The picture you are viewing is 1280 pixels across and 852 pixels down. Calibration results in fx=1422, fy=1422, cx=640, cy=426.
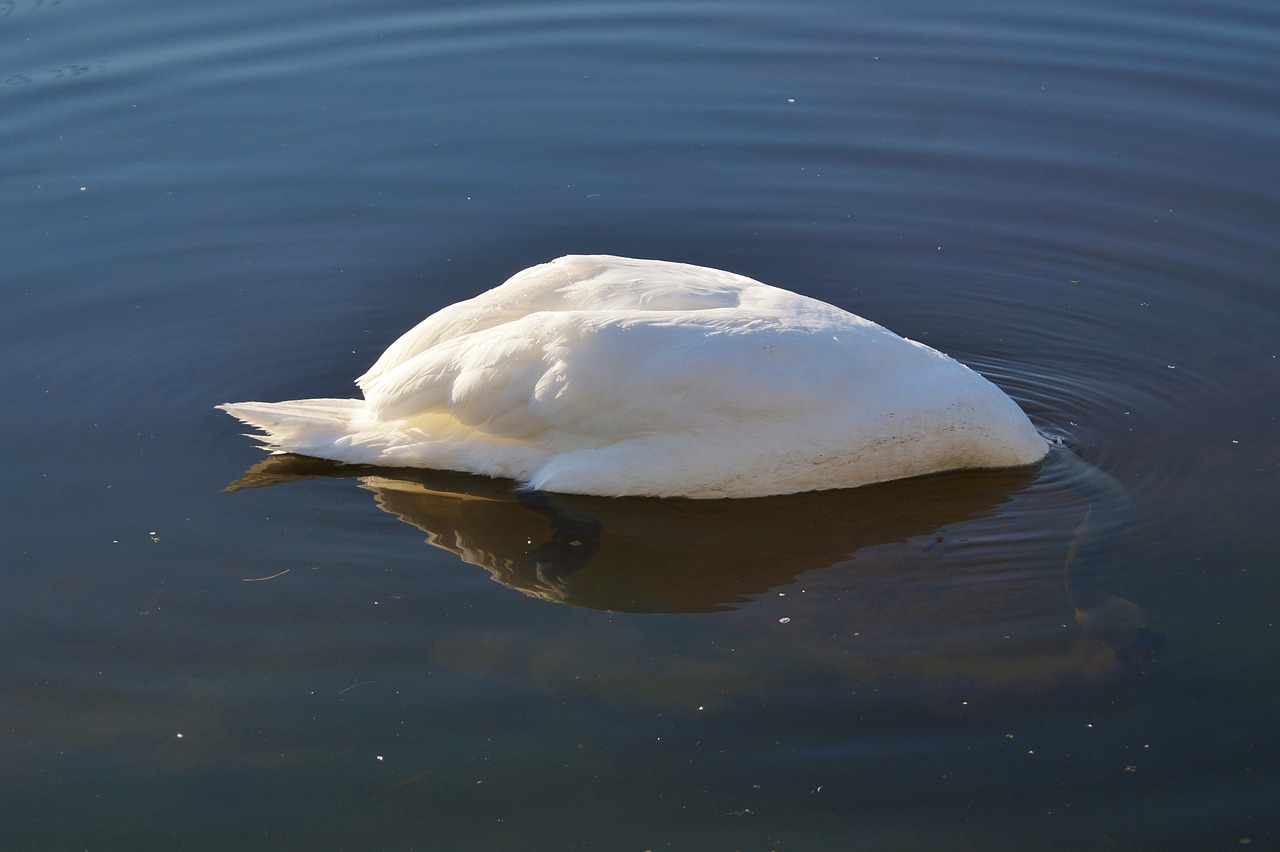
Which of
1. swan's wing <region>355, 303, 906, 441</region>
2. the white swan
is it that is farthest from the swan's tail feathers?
swan's wing <region>355, 303, 906, 441</region>

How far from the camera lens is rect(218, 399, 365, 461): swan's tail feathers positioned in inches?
283

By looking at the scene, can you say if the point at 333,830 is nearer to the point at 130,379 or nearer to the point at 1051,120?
the point at 130,379

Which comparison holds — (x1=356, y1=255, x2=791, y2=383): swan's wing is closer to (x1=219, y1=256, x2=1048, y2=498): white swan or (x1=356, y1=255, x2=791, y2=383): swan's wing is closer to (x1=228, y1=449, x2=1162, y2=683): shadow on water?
(x1=219, y1=256, x2=1048, y2=498): white swan

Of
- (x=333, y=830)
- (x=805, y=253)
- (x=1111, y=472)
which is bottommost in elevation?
(x=333, y=830)

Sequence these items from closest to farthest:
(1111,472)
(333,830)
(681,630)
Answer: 1. (333,830)
2. (681,630)
3. (1111,472)

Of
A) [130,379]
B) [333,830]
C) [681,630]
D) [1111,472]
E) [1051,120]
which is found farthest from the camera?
[1051,120]

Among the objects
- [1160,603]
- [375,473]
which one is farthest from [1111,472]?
[375,473]

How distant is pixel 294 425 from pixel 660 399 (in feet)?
6.34

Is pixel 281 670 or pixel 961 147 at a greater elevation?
pixel 961 147

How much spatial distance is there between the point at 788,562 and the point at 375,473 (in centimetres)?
220

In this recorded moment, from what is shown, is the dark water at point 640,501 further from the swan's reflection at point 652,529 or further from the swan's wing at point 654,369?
the swan's wing at point 654,369

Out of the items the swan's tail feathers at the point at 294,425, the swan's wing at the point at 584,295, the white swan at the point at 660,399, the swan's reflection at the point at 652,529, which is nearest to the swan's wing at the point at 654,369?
the white swan at the point at 660,399

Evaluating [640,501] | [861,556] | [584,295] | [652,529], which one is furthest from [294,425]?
[861,556]

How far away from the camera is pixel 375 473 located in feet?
24.0
